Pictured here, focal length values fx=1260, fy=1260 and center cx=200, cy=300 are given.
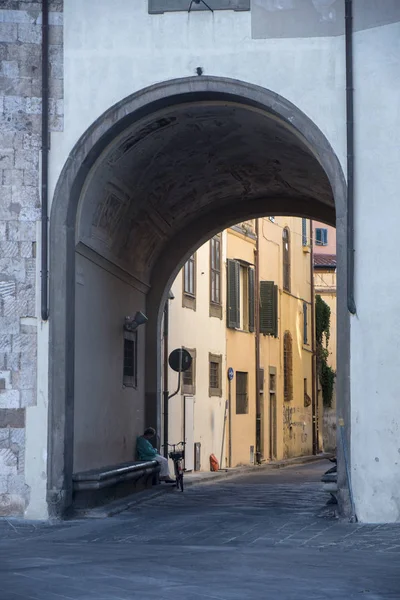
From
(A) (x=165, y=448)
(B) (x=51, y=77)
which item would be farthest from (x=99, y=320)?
(A) (x=165, y=448)

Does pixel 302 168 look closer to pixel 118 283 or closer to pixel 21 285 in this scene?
pixel 118 283

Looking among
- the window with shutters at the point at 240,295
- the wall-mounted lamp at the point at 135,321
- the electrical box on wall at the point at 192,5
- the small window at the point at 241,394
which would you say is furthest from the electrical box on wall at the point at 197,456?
the electrical box on wall at the point at 192,5

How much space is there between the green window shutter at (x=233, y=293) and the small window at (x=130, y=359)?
10.8m

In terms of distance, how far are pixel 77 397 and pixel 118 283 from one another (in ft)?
10.3

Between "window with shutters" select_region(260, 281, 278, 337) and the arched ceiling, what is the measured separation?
12.9 metres

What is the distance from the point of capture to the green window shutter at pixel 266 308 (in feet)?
110

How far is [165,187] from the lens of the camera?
58.5 ft

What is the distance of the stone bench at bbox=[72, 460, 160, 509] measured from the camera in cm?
1434

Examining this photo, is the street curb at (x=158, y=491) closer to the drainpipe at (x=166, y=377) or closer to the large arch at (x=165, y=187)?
the large arch at (x=165, y=187)

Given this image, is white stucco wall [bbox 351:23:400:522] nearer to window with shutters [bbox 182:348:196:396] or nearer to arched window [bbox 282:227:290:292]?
window with shutters [bbox 182:348:196:396]

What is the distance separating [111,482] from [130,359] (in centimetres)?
400

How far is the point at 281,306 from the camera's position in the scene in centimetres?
3591

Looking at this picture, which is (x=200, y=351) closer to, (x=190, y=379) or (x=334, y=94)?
(x=190, y=379)

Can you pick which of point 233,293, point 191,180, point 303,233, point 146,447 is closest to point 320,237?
point 303,233
